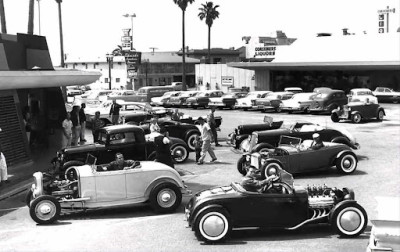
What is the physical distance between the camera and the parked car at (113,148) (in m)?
14.7

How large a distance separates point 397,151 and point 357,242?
11.9 meters

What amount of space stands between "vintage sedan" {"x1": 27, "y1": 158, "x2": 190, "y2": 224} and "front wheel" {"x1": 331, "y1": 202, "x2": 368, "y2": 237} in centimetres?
361

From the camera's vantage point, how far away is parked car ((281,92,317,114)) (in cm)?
3525

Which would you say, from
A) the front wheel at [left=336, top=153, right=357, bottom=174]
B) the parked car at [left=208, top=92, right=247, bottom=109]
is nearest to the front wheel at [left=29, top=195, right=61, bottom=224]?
the front wheel at [left=336, top=153, right=357, bottom=174]

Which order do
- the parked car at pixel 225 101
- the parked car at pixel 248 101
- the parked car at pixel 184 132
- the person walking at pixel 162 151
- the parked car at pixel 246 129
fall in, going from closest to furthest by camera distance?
the person walking at pixel 162 151, the parked car at pixel 246 129, the parked car at pixel 184 132, the parked car at pixel 248 101, the parked car at pixel 225 101

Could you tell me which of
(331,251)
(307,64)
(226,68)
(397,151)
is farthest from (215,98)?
(331,251)

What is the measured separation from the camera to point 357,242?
31.7 ft

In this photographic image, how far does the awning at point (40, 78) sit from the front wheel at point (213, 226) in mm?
9950

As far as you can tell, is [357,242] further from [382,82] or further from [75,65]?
[75,65]

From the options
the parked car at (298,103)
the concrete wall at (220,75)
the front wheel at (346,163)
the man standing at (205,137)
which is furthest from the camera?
the concrete wall at (220,75)

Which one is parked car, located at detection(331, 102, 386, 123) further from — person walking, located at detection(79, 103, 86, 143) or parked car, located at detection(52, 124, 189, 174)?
Result: parked car, located at detection(52, 124, 189, 174)

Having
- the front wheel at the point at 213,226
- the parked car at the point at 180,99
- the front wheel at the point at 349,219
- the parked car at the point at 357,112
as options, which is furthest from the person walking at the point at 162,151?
the parked car at the point at 180,99

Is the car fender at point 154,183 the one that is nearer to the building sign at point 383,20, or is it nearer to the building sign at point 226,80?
the building sign at point 226,80

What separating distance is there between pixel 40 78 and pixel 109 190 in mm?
8857
